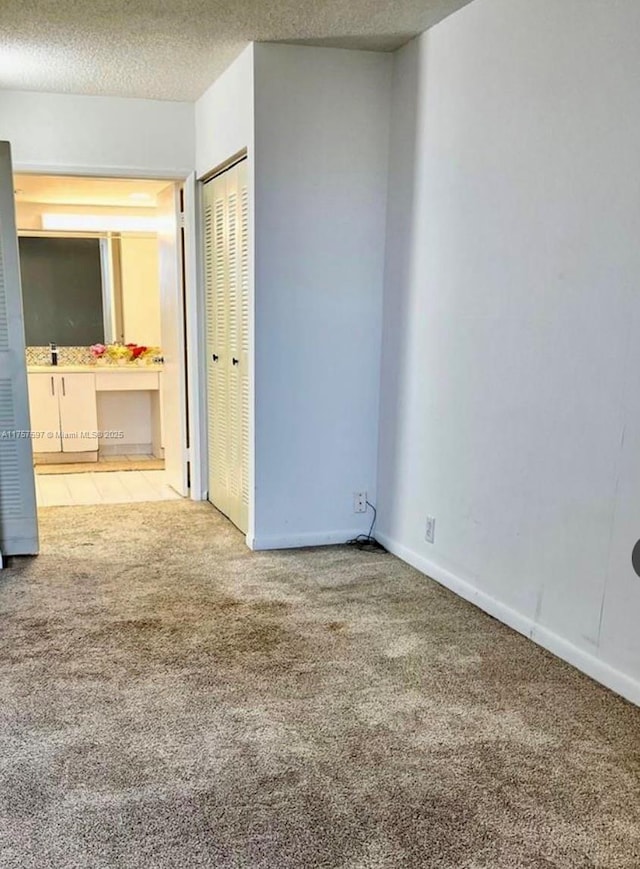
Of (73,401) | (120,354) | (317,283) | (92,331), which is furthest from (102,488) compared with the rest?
(317,283)

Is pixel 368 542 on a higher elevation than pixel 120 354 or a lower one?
lower

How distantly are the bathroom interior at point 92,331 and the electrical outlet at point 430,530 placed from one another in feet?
9.48

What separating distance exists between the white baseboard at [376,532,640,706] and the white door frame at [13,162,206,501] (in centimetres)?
170

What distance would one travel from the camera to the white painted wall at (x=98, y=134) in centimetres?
414

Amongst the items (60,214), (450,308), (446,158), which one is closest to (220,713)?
(450,308)

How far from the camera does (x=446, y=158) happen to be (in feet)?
10.3

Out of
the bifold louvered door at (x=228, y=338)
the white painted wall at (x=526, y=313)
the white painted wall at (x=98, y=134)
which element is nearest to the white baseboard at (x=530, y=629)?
the white painted wall at (x=526, y=313)

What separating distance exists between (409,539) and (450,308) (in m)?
1.21

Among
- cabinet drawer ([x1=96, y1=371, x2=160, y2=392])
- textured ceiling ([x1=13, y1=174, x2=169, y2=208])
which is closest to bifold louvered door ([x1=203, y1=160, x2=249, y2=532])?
textured ceiling ([x1=13, y1=174, x2=169, y2=208])

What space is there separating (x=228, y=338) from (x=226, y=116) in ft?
4.00

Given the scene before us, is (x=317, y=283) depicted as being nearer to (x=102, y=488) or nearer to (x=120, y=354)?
(x=102, y=488)

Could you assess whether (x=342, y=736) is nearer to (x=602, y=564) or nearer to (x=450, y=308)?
(x=602, y=564)

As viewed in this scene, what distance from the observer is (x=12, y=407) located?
11.5ft

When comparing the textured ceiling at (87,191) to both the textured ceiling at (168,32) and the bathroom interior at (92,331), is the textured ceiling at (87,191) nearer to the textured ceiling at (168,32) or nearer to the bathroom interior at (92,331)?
the bathroom interior at (92,331)
